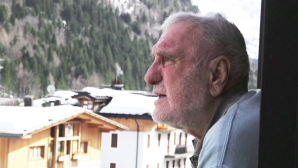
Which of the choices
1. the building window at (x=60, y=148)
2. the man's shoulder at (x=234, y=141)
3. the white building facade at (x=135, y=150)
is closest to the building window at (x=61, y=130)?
the building window at (x=60, y=148)

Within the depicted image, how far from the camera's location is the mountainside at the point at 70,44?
20203mm

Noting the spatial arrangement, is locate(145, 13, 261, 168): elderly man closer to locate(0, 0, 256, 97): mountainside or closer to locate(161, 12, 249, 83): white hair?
locate(161, 12, 249, 83): white hair

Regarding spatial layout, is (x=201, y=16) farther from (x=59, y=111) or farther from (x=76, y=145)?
(x=76, y=145)

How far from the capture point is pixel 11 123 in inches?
210

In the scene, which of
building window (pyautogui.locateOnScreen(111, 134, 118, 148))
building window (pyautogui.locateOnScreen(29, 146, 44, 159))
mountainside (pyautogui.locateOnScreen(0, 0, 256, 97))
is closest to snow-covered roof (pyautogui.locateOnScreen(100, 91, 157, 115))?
building window (pyautogui.locateOnScreen(111, 134, 118, 148))

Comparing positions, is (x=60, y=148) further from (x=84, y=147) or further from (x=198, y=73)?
(x=198, y=73)

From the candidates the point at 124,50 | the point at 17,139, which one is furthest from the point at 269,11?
the point at 124,50

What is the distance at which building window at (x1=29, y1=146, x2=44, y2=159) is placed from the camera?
5461mm

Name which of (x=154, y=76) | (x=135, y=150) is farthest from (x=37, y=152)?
(x=154, y=76)

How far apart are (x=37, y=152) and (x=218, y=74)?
543 centimetres

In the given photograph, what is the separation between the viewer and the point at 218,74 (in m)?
0.35

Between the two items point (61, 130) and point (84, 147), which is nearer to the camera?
point (61, 130)

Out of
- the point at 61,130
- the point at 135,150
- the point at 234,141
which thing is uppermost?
the point at 234,141

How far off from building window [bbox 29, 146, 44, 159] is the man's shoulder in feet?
17.7
